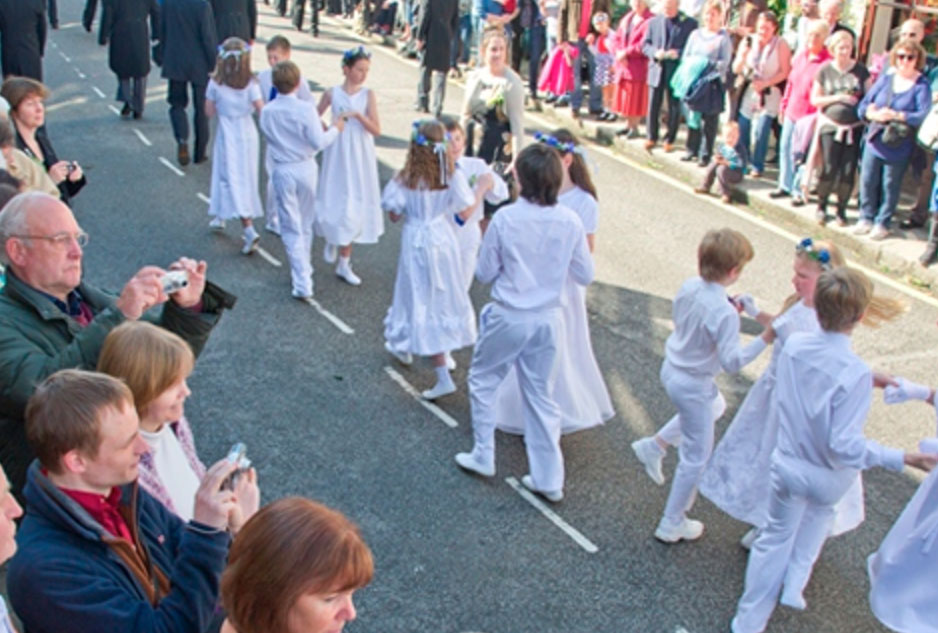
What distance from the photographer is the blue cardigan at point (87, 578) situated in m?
2.76

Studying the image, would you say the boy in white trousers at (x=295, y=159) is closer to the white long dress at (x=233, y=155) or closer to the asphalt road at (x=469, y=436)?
the asphalt road at (x=469, y=436)

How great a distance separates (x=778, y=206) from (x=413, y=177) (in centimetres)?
607

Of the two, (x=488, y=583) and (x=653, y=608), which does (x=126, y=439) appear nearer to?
(x=488, y=583)

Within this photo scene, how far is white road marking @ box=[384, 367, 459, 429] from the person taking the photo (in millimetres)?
7012

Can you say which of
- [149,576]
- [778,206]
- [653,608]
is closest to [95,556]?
[149,576]

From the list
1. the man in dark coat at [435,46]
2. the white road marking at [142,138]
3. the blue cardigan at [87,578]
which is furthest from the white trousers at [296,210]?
the man in dark coat at [435,46]

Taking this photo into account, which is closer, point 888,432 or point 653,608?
point 653,608

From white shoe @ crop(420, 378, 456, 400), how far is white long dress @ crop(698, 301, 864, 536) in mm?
2141

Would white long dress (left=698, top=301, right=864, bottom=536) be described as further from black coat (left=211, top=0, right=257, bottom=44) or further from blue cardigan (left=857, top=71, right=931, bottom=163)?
black coat (left=211, top=0, right=257, bottom=44)

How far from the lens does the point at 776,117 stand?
12.4m

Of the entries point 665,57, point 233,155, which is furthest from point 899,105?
point 233,155

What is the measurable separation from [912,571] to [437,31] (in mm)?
12559

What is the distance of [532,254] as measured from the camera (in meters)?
5.79

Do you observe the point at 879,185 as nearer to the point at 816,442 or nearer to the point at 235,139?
the point at 235,139
